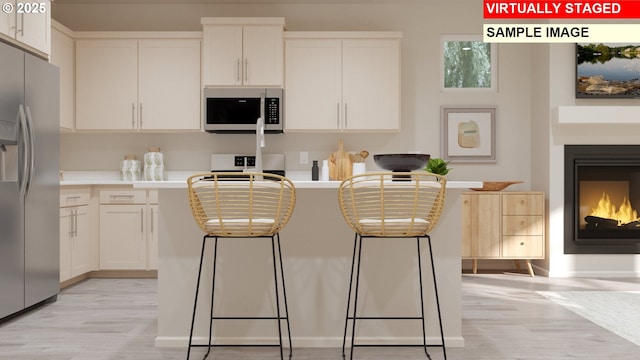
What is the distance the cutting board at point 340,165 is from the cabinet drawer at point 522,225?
1499 mm

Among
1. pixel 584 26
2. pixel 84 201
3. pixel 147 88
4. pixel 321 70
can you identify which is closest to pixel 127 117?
pixel 147 88

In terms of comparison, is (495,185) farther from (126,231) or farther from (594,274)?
(126,231)

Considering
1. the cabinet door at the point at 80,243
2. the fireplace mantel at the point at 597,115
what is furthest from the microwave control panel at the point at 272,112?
the fireplace mantel at the point at 597,115

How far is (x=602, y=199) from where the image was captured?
5340mm

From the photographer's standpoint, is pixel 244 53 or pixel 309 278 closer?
pixel 309 278

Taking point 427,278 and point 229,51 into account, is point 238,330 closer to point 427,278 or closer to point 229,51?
point 427,278

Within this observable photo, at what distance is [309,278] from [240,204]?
0.53 meters

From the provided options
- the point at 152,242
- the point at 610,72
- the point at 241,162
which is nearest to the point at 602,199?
the point at 610,72

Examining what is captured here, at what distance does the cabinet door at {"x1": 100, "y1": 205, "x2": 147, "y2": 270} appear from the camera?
201 inches

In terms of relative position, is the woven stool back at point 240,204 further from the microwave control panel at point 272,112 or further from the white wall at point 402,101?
the white wall at point 402,101

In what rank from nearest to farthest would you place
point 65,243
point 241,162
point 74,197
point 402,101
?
point 65,243 → point 74,197 → point 241,162 → point 402,101

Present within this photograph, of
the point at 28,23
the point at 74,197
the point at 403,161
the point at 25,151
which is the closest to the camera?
the point at 403,161

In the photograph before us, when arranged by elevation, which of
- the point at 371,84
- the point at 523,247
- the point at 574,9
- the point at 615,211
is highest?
the point at 574,9

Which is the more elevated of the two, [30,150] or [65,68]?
[65,68]
